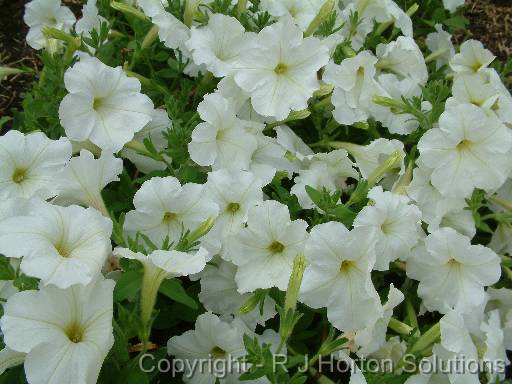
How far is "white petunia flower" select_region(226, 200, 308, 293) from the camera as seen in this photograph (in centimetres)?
189

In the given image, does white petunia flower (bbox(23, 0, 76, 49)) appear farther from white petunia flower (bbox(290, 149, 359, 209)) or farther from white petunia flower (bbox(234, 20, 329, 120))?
white petunia flower (bbox(290, 149, 359, 209))

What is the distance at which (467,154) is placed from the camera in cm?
225

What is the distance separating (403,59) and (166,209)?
1322 millimetres

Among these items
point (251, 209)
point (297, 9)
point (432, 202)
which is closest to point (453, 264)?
point (432, 202)

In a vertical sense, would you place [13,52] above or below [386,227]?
below

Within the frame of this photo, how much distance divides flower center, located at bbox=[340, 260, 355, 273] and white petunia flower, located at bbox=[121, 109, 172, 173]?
718 millimetres

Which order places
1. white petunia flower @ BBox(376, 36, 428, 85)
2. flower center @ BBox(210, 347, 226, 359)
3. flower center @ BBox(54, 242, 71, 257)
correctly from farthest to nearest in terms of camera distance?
white petunia flower @ BBox(376, 36, 428, 85), flower center @ BBox(210, 347, 226, 359), flower center @ BBox(54, 242, 71, 257)

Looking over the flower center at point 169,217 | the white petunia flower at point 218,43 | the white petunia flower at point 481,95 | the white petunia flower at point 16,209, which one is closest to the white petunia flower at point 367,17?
the white petunia flower at point 481,95

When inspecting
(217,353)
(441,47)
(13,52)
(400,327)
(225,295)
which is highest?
(441,47)

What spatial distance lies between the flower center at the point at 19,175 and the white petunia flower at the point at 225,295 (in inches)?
25.2

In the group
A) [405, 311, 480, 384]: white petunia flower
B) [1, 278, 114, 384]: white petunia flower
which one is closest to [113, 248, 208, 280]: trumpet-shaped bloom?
[1, 278, 114, 384]: white petunia flower

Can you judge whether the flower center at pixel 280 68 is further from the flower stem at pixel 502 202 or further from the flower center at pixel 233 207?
the flower stem at pixel 502 202

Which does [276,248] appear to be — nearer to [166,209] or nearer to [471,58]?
[166,209]

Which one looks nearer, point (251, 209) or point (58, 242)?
point (58, 242)
